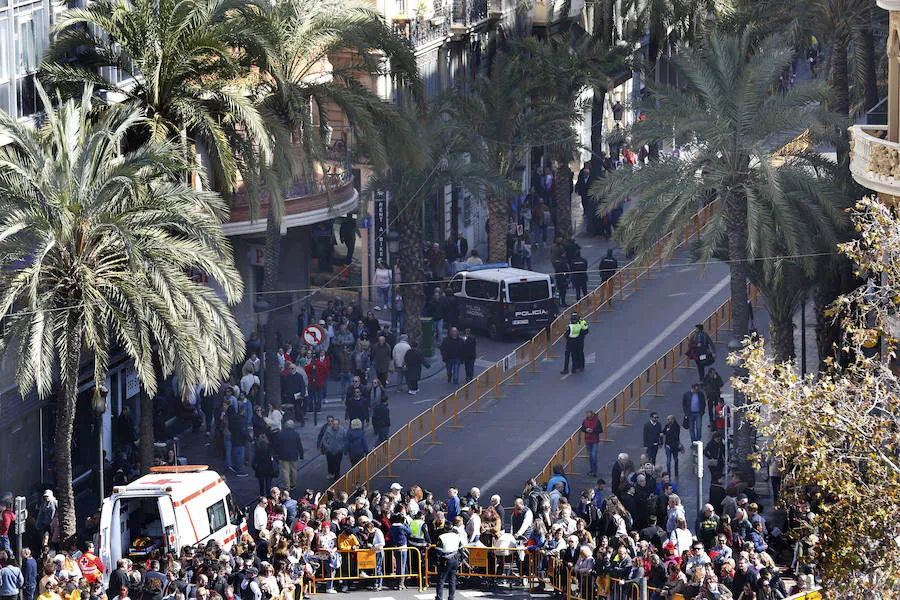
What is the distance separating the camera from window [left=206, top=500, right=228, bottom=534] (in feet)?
100

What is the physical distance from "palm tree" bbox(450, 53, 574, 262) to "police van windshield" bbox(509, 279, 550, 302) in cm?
420

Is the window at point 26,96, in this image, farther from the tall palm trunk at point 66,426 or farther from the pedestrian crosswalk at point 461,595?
the pedestrian crosswalk at point 461,595

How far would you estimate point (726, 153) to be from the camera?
38.0 meters

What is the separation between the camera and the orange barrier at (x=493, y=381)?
38219 millimetres

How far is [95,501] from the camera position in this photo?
122 feet

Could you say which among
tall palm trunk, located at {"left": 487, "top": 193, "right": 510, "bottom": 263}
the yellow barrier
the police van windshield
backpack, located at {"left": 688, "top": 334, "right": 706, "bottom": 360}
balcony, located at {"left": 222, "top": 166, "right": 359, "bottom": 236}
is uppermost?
balcony, located at {"left": 222, "top": 166, "right": 359, "bottom": 236}

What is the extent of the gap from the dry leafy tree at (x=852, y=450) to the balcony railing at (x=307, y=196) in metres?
24.9

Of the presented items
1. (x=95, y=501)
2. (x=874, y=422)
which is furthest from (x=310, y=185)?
(x=874, y=422)

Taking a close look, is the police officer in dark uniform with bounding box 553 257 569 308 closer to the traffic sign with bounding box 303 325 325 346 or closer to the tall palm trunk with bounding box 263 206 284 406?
the tall palm trunk with bounding box 263 206 284 406

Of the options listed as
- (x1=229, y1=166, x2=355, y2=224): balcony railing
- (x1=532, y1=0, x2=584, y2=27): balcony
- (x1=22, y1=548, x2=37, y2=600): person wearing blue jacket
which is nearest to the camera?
(x1=22, y1=548, x2=37, y2=600): person wearing blue jacket

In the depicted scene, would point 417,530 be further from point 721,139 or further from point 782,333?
point 721,139

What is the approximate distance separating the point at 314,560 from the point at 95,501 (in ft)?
28.2

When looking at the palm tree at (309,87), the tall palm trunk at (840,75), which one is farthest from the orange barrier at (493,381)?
the tall palm trunk at (840,75)

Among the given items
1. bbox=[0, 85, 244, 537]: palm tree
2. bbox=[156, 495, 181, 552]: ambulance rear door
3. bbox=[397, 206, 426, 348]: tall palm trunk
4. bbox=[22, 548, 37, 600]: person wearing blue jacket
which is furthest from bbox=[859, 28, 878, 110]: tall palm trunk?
bbox=[22, 548, 37, 600]: person wearing blue jacket
